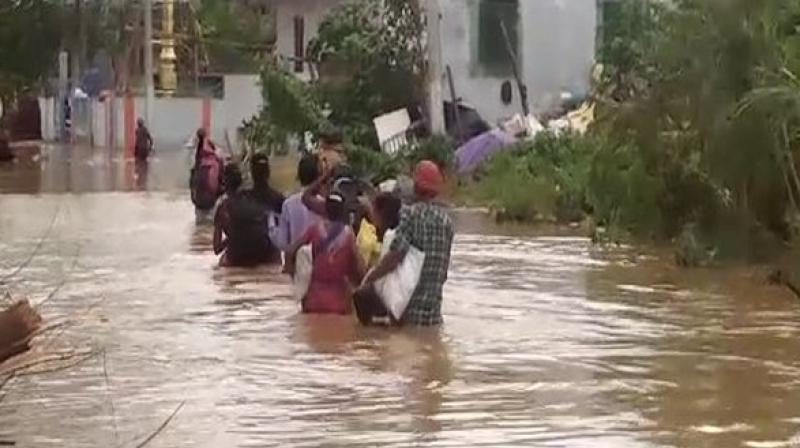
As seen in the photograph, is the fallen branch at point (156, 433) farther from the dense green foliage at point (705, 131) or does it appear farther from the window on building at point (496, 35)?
the window on building at point (496, 35)

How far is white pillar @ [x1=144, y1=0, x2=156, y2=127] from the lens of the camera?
5412 cm

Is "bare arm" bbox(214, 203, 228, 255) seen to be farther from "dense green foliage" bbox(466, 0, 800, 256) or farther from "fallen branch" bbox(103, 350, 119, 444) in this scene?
"fallen branch" bbox(103, 350, 119, 444)

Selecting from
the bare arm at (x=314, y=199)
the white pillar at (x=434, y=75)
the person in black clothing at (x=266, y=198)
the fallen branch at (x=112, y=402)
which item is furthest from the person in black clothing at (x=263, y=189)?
the white pillar at (x=434, y=75)

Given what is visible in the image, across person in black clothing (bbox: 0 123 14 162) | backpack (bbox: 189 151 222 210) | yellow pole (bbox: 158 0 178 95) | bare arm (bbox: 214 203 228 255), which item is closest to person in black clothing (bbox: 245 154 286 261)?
bare arm (bbox: 214 203 228 255)

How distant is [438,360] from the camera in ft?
41.3

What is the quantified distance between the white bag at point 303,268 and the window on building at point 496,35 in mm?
24607

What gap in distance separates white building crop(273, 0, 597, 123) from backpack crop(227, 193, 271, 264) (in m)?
21.1

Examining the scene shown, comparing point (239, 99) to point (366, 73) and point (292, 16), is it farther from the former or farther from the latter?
point (366, 73)

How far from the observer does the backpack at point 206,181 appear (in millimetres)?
23406

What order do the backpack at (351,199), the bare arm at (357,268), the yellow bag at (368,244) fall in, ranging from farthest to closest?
the backpack at (351,199) → the yellow bag at (368,244) → the bare arm at (357,268)

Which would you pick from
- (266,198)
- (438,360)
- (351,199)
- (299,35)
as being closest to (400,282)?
(438,360)

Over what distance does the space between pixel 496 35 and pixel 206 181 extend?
17121 mm

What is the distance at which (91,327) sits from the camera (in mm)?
14383

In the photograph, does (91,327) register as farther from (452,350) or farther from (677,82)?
(677,82)
